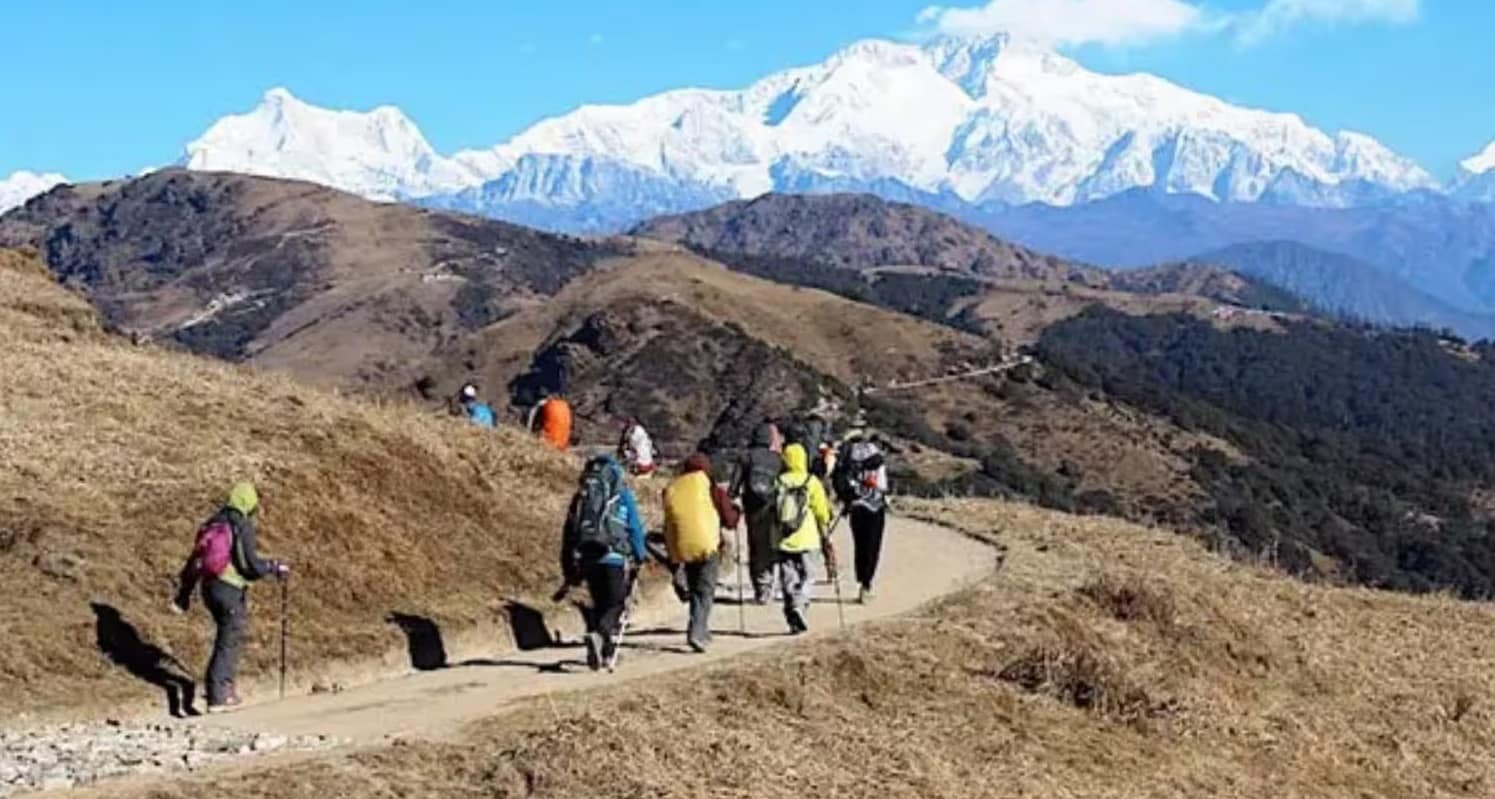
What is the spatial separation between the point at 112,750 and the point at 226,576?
2.26 meters

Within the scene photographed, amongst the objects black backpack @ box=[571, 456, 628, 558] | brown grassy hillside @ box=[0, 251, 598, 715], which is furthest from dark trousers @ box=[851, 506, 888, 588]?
black backpack @ box=[571, 456, 628, 558]

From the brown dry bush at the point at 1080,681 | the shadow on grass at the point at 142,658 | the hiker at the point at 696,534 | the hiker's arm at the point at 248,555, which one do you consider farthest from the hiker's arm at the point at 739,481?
the shadow on grass at the point at 142,658

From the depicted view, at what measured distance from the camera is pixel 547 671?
54.9 ft

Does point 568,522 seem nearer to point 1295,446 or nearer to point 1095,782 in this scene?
point 1095,782

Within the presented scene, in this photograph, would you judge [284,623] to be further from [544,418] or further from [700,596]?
[544,418]

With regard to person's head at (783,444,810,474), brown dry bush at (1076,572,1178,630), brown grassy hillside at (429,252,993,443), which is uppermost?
brown grassy hillside at (429,252,993,443)

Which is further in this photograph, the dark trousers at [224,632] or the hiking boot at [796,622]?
the hiking boot at [796,622]

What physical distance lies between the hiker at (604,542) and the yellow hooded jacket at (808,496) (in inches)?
104

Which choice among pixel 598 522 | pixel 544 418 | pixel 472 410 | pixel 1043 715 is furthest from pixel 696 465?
pixel 472 410

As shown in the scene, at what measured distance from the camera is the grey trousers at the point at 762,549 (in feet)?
62.7

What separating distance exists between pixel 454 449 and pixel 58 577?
25.3 ft

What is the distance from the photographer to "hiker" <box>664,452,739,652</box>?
16.8 meters

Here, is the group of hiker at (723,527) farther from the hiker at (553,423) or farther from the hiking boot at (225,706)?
the hiker at (553,423)

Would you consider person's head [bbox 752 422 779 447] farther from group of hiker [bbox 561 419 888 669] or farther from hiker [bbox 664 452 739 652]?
hiker [bbox 664 452 739 652]
